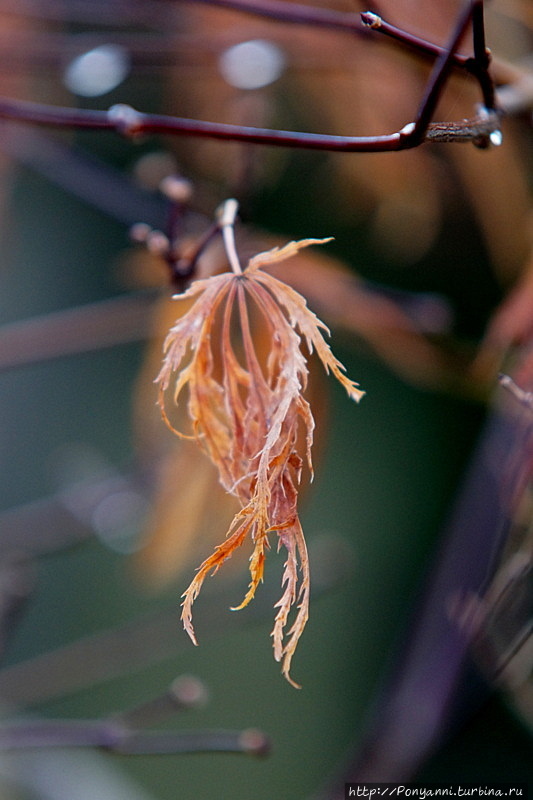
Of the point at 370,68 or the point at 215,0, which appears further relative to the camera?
the point at 370,68

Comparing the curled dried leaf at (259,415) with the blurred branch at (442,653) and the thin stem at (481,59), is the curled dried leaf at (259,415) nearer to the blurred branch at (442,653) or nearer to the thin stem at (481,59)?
the thin stem at (481,59)

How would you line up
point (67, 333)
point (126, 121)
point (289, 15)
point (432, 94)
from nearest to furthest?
point (432, 94) → point (126, 121) → point (289, 15) → point (67, 333)

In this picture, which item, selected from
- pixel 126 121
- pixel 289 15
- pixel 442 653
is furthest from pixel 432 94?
pixel 442 653

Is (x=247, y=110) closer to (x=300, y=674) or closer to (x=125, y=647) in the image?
(x=125, y=647)

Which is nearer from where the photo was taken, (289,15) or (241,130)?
(241,130)

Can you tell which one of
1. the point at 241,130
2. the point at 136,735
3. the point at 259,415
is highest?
the point at 241,130

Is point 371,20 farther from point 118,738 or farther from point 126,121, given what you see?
point 118,738

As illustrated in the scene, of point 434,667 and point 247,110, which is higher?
point 247,110

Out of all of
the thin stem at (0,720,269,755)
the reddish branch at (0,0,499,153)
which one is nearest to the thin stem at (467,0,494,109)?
the reddish branch at (0,0,499,153)

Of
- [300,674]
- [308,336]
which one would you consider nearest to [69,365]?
[300,674]
